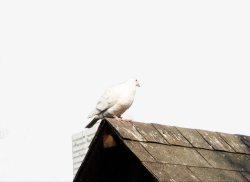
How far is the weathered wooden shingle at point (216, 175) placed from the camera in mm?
6695

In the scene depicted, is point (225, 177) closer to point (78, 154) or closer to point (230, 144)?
point (230, 144)

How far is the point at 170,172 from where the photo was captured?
21.3 ft

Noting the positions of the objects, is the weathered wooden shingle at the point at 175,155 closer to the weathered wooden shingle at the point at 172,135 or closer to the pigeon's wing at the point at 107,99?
the weathered wooden shingle at the point at 172,135

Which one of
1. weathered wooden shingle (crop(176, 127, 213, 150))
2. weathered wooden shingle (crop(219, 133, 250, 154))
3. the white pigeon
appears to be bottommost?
weathered wooden shingle (crop(219, 133, 250, 154))

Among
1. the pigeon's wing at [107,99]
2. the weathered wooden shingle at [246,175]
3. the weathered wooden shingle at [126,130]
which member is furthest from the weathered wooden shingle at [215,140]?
the pigeon's wing at [107,99]

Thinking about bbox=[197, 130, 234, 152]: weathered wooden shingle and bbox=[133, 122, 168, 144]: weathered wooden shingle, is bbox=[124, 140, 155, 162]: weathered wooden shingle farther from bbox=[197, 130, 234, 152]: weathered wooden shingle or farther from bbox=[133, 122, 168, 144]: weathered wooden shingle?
bbox=[197, 130, 234, 152]: weathered wooden shingle

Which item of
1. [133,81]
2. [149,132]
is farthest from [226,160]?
[133,81]

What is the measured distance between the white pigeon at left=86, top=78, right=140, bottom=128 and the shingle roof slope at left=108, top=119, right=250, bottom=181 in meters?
2.99

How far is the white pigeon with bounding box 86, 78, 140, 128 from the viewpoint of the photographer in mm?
10695

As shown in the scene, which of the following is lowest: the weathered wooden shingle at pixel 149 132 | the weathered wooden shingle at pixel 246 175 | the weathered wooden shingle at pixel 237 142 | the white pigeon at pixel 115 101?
the weathered wooden shingle at pixel 246 175

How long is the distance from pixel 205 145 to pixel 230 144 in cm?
43

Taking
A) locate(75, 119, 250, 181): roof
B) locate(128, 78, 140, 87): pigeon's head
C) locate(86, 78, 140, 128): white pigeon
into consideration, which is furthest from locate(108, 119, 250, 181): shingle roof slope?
locate(128, 78, 140, 87): pigeon's head

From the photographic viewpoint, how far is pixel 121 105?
10.7 meters

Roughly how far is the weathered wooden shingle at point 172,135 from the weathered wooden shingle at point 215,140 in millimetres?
350
